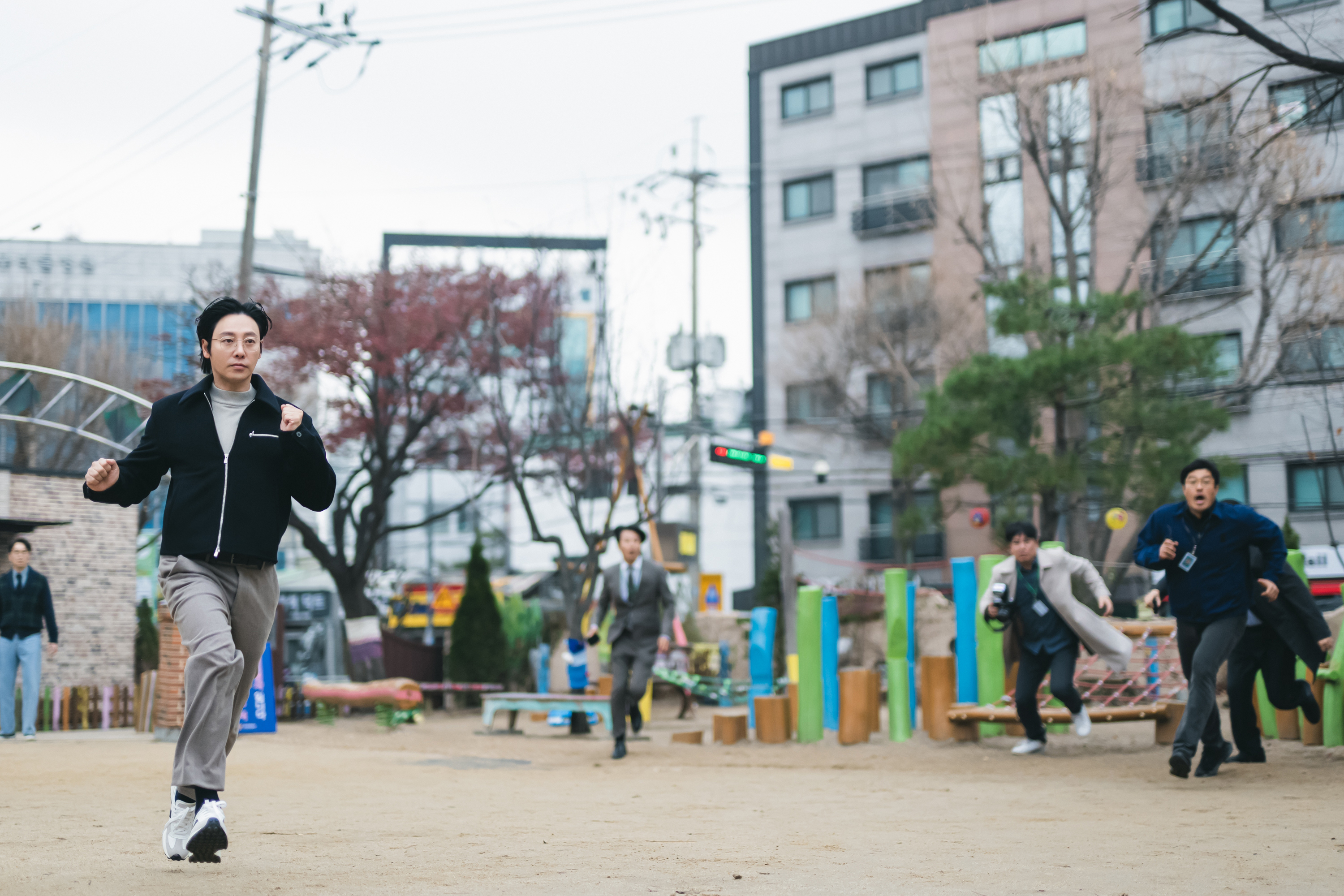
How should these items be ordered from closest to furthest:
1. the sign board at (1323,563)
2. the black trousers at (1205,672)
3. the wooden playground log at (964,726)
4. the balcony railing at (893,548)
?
1. the black trousers at (1205,672)
2. the wooden playground log at (964,726)
3. the sign board at (1323,563)
4. the balcony railing at (893,548)

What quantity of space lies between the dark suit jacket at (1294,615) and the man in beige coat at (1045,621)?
195cm

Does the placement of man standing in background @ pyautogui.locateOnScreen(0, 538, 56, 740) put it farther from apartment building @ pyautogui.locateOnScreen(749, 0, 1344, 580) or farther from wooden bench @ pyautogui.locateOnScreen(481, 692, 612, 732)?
apartment building @ pyautogui.locateOnScreen(749, 0, 1344, 580)

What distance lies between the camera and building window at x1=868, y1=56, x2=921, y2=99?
118ft

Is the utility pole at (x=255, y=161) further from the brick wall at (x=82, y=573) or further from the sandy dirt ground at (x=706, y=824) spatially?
the sandy dirt ground at (x=706, y=824)

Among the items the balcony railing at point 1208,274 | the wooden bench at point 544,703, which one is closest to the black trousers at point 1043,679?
the wooden bench at point 544,703

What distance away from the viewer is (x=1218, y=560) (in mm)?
7922

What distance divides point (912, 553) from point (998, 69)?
12976mm

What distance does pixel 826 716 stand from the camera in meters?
12.8

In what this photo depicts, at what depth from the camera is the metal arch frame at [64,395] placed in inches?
666

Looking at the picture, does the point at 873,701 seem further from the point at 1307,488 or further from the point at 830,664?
the point at 1307,488

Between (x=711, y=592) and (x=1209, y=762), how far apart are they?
23.2m

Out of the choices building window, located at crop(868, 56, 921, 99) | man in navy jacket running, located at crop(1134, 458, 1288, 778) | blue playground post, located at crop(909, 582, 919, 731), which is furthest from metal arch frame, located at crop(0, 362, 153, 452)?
building window, located at crop(868, 56, 921, 99)

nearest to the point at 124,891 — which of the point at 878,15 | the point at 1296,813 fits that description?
the point at 1296,813

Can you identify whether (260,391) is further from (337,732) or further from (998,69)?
(998,69)
